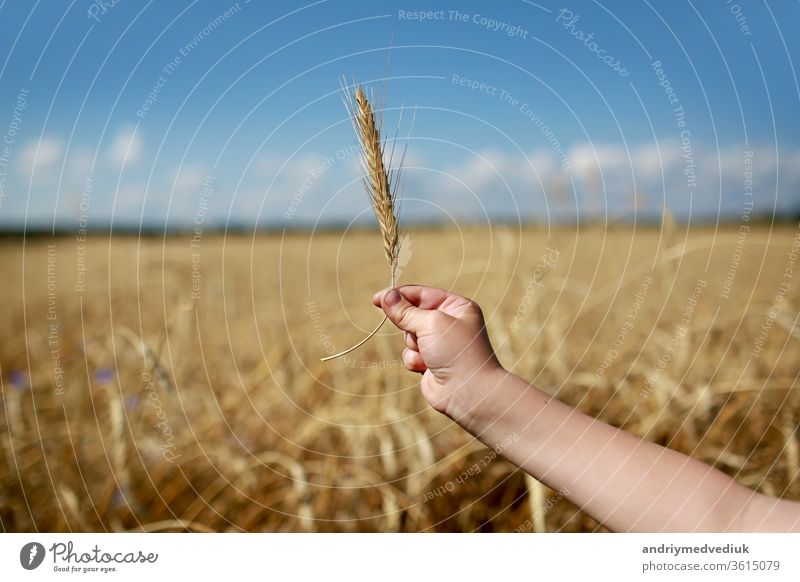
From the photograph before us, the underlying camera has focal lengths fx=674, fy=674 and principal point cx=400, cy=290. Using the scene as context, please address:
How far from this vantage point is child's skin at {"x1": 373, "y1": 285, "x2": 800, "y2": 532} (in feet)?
2.30

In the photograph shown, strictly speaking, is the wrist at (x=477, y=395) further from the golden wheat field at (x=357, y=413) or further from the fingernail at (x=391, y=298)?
the golden wheat field at (x=357, y=413)

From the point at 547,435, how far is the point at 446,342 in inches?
5.7

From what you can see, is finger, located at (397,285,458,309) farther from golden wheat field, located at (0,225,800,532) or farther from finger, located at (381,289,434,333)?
golden wheat field, located at (0,225,800,532)

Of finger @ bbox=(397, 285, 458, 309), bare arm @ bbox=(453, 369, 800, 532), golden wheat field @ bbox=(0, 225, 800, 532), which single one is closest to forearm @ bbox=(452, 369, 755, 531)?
bare arm @ bbox=(453, 369, 800, 532)

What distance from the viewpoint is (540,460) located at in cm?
72

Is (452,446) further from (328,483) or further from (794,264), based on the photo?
(794,264)

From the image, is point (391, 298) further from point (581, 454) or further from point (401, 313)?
point (581, 454)

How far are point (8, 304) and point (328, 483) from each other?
198 cm

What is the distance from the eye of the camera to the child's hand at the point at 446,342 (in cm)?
70

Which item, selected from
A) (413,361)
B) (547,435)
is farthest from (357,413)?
(547,435)
